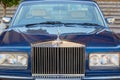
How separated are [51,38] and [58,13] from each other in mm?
1668

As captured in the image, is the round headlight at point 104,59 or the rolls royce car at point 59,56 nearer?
the rolls royce car at point 59,56

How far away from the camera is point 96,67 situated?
18.3 ft

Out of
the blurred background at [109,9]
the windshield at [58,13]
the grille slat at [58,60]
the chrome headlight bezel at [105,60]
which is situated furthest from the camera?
the blurred background at [109,9]

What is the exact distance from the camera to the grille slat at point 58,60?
17.9 feet

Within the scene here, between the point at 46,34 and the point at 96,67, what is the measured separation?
823mm

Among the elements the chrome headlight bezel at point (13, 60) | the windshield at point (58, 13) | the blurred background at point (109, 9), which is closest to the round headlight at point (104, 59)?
the chrome headlight bezel at point (13, 60)

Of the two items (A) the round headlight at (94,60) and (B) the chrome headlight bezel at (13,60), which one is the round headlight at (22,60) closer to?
(B) the chrome headlight bezel at (13,60)

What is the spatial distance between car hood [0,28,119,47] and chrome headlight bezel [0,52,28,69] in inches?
5.8

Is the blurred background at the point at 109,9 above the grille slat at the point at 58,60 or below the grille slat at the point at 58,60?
below

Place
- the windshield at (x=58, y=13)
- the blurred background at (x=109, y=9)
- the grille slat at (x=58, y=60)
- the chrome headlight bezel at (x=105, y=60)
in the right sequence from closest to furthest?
the grille slat at (x=58, y=60) → the chrome headlight bezel at (x=105, y=60) → the windshield at (x=58, y=13) → the blurred background at (x=109, y=9)

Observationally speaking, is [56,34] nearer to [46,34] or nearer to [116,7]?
[46,34]

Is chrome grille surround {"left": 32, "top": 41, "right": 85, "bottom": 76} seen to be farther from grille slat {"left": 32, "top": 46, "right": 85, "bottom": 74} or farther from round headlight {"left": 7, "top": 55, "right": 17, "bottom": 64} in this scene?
round headlight {"left": 7, "top": 55, "right": 17, "bottom": 64}

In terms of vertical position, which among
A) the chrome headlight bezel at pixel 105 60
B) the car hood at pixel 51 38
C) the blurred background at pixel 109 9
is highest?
the car hood at pixel 51 38

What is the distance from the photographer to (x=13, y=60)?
18.3 feet
